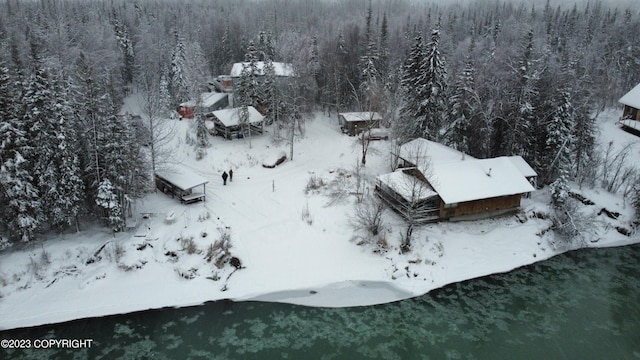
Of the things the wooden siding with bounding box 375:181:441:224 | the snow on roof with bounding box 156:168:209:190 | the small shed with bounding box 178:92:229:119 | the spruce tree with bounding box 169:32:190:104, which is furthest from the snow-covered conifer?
the spruce tree with bounding box 169:32:190:104

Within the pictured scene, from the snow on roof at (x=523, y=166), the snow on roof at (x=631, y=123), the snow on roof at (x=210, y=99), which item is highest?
the snow on roof at (x=631, y=123)

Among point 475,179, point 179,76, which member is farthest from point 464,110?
point 179,76

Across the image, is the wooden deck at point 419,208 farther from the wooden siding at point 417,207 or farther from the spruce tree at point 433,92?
the spruce tree at point 433,92

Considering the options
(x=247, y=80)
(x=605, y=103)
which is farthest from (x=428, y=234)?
(x=605, y=103)

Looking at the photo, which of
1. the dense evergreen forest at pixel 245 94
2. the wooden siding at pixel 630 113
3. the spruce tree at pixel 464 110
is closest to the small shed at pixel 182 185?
the dense evergreen forest at pixel 245 94

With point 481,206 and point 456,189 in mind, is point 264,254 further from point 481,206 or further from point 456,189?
point 481,206

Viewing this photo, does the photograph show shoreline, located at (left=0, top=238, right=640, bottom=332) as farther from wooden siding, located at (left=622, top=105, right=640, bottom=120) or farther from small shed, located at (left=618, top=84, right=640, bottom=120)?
wooden siding, located at (left=622, top=105, right=640, bottom=120)
